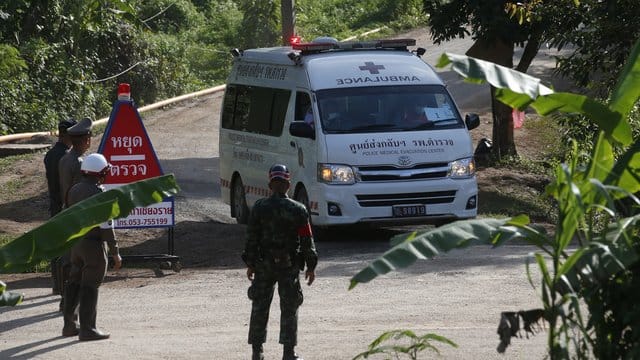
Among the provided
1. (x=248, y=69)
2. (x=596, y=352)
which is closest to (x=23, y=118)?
(x=248, y=69)

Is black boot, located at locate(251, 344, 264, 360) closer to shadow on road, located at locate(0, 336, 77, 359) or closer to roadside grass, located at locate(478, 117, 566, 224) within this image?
shadow on road, located at locate(0, 336, 77, 359)

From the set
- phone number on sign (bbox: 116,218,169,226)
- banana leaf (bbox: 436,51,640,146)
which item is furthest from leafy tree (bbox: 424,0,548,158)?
banana leaf (bbox: 436,51,640,146)

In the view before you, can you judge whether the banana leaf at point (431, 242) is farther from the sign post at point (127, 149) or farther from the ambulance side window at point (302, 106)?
the ambulance side window at point (302, 106)

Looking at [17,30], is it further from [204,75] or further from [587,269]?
[587,269]

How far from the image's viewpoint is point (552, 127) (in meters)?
28.2

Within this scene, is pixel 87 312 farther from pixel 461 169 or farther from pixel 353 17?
pixel 353 17

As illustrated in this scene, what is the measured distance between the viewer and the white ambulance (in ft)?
48.2

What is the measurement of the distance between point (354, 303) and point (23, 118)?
16759mm

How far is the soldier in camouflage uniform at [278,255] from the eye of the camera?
8969mm

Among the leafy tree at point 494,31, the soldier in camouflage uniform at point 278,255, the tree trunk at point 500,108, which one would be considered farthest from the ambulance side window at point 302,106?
the tree trunk at point 500,108

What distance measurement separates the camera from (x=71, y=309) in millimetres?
10445

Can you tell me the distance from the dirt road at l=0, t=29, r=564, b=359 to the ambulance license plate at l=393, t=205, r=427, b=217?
1.75 feet

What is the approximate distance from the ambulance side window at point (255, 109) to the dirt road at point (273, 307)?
156 centimetres

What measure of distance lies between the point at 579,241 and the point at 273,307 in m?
→ 5.68
